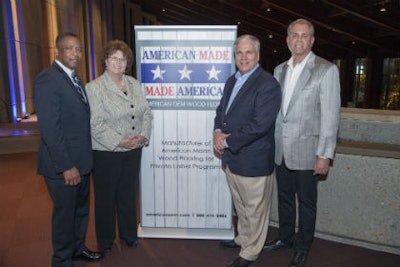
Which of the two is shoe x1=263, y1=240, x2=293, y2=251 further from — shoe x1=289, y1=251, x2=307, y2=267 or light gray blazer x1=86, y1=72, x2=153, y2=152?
light gray blazer x1=86, y1=72, x2=153, y2=152

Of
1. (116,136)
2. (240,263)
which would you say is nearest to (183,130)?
(116,136)

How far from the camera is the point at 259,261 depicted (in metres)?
2.56

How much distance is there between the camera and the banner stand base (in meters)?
2.87

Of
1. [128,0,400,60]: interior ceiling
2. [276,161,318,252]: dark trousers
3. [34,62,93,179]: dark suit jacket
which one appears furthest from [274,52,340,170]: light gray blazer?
[128,0,400,60]: interior ceiling

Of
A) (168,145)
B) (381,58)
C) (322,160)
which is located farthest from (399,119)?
(381,58)

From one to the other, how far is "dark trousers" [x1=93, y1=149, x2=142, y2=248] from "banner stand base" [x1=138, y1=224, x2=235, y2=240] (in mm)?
163

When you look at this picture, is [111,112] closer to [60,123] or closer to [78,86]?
[78,86]

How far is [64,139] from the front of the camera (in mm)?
2086

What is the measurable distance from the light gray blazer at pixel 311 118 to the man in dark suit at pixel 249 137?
147mm

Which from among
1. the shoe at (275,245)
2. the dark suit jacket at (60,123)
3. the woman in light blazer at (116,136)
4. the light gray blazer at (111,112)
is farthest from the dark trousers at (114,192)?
the shoe at (275,245)

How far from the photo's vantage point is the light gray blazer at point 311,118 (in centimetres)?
214

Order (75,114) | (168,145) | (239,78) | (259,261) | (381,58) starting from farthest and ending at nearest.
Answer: (381,58)
(168,145)
(259,261)
(239,78)
(75,114)

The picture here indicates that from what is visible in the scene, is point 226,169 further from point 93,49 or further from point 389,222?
point 93,49

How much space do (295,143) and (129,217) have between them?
4.65 feet
